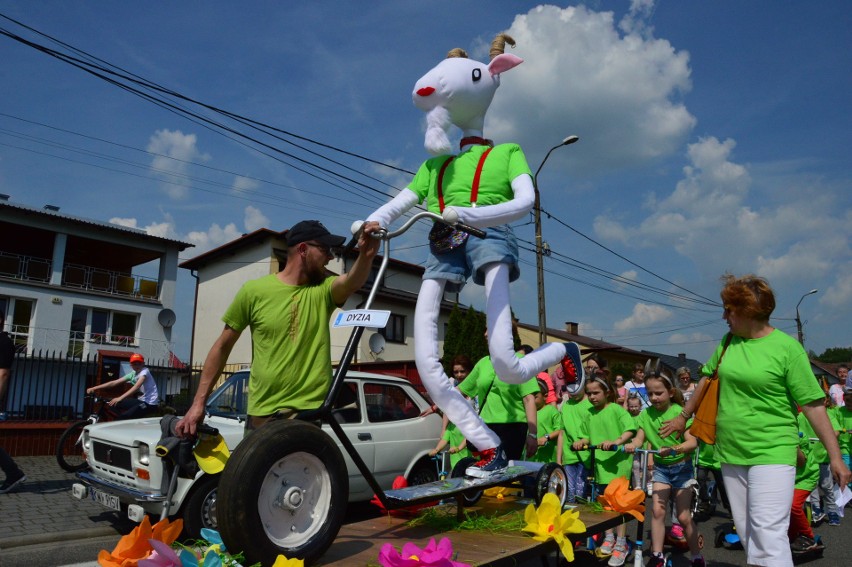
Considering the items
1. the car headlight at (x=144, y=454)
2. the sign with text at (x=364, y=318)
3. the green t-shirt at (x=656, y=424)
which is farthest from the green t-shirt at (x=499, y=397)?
the car headlight at (x=144, y=454)

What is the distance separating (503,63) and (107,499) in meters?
5.23

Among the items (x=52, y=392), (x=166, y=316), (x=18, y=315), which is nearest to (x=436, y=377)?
(x=52, y=392)

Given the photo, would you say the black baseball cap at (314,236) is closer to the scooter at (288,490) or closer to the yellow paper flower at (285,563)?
the scooter at (288,490)

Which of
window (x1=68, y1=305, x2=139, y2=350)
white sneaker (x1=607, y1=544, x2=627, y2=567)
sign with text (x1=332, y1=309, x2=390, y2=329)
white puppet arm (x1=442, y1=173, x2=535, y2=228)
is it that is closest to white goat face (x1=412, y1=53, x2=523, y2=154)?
white puppet arm (x1=442, y1=173, x2=535, y2=228)

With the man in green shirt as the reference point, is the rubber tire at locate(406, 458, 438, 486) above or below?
below

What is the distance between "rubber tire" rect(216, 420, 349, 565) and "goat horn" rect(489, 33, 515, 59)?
296 centimetres

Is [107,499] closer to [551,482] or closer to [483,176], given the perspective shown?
[551,482]

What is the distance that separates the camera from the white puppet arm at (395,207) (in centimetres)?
406

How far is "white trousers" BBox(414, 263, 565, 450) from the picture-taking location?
13.5ft

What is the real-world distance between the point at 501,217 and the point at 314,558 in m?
2.16

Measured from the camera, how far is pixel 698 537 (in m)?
5.34

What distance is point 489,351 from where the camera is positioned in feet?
13.5

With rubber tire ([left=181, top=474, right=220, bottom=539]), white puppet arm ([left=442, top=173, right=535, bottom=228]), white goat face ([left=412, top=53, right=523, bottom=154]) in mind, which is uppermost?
white goat face ([left=412, top=53, right=523, bottom=154])

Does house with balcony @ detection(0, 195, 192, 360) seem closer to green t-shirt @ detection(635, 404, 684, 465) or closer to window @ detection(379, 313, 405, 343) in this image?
window @ detection(379, 313, 405, 343)
